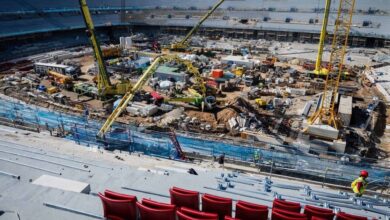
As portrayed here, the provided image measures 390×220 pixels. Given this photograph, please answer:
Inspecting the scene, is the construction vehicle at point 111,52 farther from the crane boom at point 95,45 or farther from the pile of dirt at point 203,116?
the pile of dirt at point 203,116

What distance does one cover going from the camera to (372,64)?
43.4m

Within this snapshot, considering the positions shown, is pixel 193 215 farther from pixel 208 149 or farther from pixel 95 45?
pixel 95 45

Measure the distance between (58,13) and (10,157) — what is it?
62374 millimetres

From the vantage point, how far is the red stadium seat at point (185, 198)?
22.8ft

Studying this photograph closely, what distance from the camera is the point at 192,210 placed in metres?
6.33

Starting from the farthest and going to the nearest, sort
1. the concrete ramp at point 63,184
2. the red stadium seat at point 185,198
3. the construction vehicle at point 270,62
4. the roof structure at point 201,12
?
1. the roof structure at point 201,12
2. the construction vehicle at point 270,62
3. the concrete ramp at point 63,184
4. the red stadium seat at point 185,198

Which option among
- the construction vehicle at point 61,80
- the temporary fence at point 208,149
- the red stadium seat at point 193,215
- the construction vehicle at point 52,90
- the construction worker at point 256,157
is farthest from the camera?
the construction vehicle at point 61,80

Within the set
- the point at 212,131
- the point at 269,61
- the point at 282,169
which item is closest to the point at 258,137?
the point at 212,131

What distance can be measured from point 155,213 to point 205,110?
20.6 metres

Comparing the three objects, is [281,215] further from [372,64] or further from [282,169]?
[372,64]

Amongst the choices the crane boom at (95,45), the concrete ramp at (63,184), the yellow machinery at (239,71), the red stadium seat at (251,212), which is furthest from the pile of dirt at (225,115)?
the red stadium seat at (251,212)

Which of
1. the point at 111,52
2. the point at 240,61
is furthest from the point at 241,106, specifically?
the point at 111,52

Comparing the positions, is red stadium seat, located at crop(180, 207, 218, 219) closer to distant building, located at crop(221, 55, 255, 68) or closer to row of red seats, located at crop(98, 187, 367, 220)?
row of red seats, located at crop(98, 187, 367, 220)

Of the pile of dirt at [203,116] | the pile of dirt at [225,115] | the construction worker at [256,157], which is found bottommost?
the pile of dirt at [203,116]
